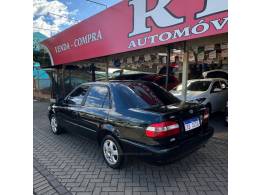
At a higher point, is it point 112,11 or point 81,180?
point 112,11

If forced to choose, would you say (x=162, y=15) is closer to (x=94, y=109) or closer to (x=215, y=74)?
(x=94, y=109)

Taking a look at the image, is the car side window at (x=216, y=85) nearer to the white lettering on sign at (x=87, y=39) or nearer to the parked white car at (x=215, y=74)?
the parked white car at (x=215, y=74)

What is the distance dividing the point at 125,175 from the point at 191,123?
4.79ft

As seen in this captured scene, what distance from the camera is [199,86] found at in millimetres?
7371

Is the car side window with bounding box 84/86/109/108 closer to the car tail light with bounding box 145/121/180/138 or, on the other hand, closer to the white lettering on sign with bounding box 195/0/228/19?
the car tail light with bounding box 145/121/180/138

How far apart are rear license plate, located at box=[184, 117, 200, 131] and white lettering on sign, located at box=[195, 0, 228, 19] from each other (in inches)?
95.4

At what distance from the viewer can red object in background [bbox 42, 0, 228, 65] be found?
14.1 feet

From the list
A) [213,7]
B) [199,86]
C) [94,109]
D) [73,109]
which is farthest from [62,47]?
[213,7]

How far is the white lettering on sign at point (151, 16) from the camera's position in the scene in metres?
4.99

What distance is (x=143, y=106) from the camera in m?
3.20

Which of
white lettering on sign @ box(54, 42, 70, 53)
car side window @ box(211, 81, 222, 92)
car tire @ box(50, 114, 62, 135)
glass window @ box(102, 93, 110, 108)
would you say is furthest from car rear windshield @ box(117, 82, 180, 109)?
white lettering on sign @ box(54, 42, 70, 53)

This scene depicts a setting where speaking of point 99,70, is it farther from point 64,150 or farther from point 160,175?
point 160,175
